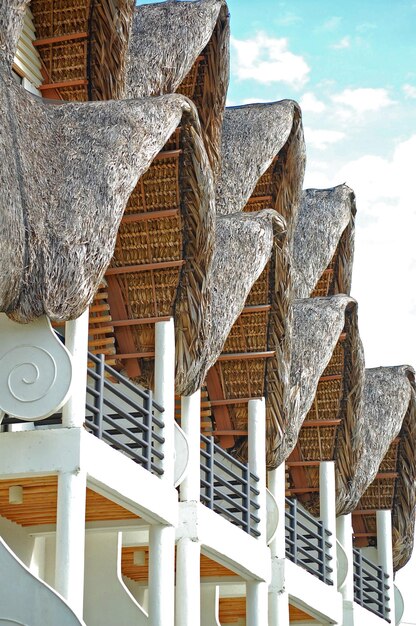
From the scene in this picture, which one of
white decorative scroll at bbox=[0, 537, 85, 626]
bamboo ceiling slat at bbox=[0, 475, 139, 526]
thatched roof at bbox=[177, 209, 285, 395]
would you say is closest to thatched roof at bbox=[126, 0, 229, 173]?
thatched roof at bbox=[177, 209, 285, 395]

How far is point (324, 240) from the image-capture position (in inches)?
1001

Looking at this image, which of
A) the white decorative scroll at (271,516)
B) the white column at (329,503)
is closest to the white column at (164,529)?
the white decorative scroll at (271,516)

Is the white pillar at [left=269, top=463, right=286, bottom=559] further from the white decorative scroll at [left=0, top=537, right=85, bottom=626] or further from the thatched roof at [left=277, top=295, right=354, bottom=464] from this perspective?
the white decorative scroll at [left=0, top=537, right=85, bottom=626]

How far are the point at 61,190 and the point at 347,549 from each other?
11.9 m

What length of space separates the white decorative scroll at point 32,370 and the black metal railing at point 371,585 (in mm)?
12974

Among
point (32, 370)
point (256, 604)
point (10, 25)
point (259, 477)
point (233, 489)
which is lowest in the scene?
point (256, 604)

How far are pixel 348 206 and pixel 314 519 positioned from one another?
681 cm

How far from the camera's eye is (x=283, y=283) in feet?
65.6

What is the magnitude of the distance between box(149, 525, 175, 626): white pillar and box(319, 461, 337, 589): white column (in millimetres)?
7206

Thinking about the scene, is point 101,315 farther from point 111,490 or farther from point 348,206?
point 348,206

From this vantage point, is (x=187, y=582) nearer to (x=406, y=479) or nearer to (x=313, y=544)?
(x=313, y=544)

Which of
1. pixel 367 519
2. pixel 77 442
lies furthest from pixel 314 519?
pixel 77 442

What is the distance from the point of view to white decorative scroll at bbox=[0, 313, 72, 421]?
43.6 ft

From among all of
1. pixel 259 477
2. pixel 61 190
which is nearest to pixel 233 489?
pixel 259 477
